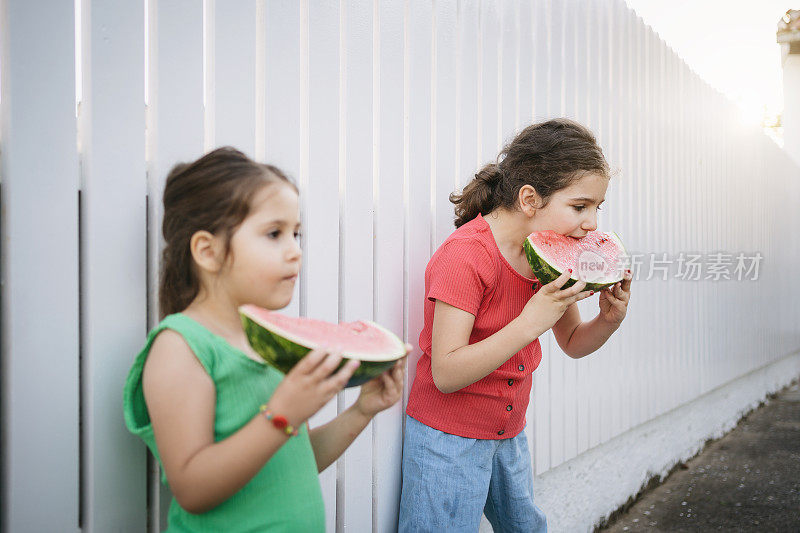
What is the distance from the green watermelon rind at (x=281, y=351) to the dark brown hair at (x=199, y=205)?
247 mm

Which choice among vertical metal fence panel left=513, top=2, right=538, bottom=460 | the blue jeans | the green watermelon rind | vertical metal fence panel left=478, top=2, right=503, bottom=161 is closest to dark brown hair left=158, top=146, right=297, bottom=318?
the green watermelon rind

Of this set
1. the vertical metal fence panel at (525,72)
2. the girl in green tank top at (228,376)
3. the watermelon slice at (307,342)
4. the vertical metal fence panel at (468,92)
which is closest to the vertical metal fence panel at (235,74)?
the girl in green tank top at (228,376)

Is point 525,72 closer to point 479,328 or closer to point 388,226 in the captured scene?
point 388,226

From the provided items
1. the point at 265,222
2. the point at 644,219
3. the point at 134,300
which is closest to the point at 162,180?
the point at 134,300

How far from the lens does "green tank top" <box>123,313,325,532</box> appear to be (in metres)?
1.33

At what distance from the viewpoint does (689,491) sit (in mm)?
4750

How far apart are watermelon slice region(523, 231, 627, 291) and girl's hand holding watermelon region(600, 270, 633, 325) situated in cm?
6

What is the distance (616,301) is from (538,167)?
22.8 inches

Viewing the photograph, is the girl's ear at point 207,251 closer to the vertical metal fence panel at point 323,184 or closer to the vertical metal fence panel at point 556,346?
the vertical metal fence panel at point 323,184

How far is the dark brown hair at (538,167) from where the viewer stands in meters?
Result: 2.16

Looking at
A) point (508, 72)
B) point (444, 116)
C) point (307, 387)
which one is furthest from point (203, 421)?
point (508, 72)

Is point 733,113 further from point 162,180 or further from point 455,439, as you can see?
point 162,180

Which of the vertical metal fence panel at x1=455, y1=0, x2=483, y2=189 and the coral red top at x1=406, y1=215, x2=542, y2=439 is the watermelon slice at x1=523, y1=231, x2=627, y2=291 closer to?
the coral red top at x1=406, y1=215, x2=542, y2=439

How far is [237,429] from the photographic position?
4.43ft
